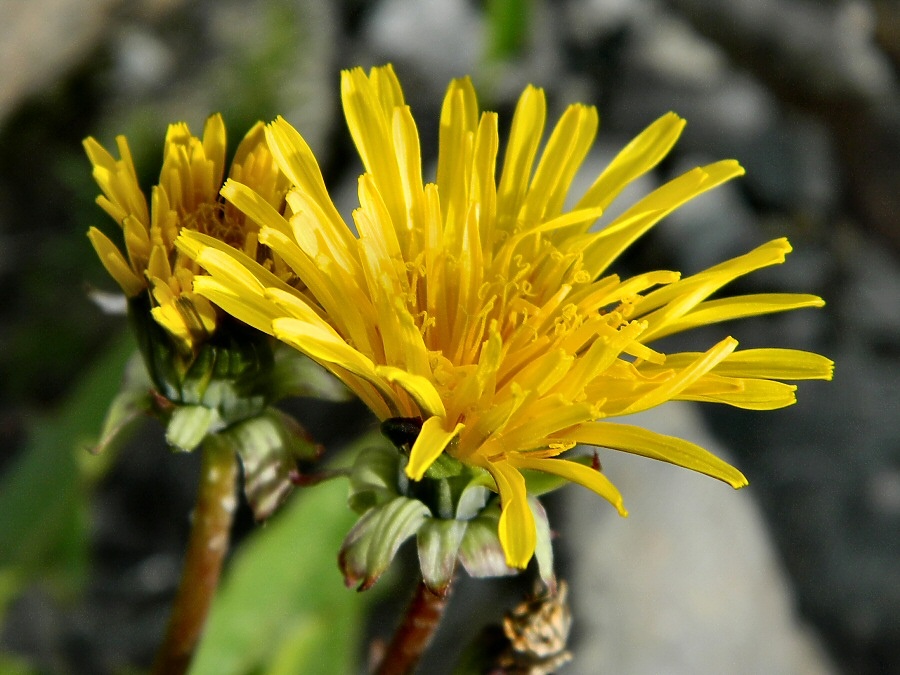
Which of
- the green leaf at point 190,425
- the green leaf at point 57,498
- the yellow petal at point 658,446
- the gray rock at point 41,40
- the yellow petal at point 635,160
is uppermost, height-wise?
the yellow petal at point 635,160

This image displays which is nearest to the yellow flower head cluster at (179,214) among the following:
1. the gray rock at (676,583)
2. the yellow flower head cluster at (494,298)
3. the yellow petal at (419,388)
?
the yellow flower head cluster at (494,298)

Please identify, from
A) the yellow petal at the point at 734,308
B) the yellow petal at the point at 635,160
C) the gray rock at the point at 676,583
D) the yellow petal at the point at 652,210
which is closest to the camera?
the yellow petal at the point at 734,308

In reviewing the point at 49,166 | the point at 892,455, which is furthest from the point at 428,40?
the point at 892,455

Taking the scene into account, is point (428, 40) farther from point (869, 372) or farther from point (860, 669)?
point (860, 669)

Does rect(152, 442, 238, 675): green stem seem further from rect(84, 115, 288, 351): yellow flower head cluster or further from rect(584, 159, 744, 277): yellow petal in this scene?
rect(584, 159, 744, 277): yellow petal

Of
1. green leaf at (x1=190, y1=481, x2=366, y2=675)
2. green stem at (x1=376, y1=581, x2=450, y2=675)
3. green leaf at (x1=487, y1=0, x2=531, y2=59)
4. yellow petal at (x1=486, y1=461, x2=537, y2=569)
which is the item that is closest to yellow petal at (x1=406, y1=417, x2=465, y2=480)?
yellow petal at (x1=486, y1=461, x2=537, y2=569)

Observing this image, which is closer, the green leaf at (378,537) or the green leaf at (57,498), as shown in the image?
the green leaf at (378,537)

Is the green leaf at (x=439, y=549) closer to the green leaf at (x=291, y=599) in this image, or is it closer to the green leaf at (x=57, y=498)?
the green leaf at (x=291, y=599)

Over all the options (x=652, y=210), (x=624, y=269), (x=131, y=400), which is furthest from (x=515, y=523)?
(x=624, y=269)

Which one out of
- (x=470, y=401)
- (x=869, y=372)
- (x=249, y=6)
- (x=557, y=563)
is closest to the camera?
(x=470, y=401)
